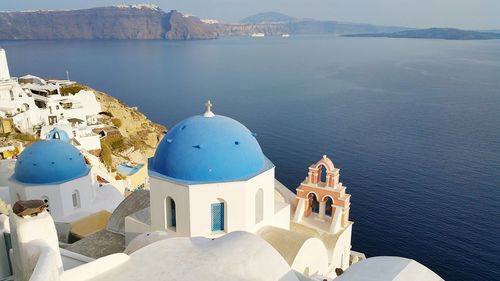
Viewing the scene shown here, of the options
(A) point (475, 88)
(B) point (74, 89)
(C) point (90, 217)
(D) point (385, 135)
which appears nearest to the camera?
(C) point (90, 217)

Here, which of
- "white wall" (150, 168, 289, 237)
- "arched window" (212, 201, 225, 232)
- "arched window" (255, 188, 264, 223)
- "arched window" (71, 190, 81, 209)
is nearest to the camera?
"white wall" (150, 168, 289, 237)

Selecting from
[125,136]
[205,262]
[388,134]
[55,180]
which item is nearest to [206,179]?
[205,262]

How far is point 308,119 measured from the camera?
193ft

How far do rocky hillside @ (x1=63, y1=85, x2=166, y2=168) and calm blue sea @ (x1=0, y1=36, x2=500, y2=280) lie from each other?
1069 cm

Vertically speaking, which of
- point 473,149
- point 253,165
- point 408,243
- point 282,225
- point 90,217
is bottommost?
point 408,243

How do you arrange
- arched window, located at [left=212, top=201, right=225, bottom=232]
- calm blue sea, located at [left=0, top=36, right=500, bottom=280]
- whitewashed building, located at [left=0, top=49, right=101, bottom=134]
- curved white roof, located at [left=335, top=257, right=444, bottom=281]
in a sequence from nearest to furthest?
curved white roof, located at [left=335, top=257, right=444, bottom=281]
arched window, located at [left=212, top=201, right=225, bottom=232]
calm blue sea, located at [left=0, top=36, right=500, bottom=280]
whitewashed building, located at [left=0, top=49, right=101, bottom=134]

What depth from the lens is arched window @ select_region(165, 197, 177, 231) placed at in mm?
12820

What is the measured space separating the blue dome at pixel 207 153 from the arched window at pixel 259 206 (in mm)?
829

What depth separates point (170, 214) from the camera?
1294 centimetres

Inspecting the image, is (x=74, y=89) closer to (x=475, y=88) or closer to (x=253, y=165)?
(x=253, y=165)

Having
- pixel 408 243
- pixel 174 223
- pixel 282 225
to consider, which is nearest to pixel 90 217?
pixel 174 223

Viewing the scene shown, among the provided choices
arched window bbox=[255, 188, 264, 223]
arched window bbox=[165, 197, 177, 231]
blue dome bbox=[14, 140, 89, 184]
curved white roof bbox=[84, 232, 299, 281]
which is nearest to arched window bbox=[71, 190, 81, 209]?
blue dome bbox=[14, 140, 89, 184]

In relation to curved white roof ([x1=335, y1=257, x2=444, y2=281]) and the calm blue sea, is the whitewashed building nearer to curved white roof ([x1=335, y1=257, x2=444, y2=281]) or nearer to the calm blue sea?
the calm blue sea

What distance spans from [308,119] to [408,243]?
3167 centimetres
